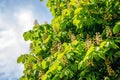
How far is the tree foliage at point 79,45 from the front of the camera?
8727mm

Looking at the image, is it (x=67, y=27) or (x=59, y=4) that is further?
(x=59, y=4)

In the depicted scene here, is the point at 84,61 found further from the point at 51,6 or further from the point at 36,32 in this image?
the point at 51,6

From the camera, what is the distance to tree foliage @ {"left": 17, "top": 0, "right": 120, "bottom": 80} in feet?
28.6

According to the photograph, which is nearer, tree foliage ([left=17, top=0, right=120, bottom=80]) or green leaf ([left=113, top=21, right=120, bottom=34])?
tree foliage ([left=17, top=0, right=120, bottom=80])

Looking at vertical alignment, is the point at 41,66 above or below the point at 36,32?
below

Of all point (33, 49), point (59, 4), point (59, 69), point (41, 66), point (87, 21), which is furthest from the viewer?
point (59, 4)

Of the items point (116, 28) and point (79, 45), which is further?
point (79, 45)

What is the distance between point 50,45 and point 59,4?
2.66m

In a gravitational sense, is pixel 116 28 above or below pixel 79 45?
below

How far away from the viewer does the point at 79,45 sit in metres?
9.14

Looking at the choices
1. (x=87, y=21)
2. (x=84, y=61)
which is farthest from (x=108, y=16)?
(x=84, y=61)

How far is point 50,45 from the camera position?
11.4 metres

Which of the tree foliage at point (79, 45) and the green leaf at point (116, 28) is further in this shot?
the green leaf at point (116, 28)

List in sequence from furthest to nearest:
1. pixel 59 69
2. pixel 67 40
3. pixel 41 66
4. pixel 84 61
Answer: pixel 67 40 → pixel 41 66 → pixel 59 69 → pixel 84 61
